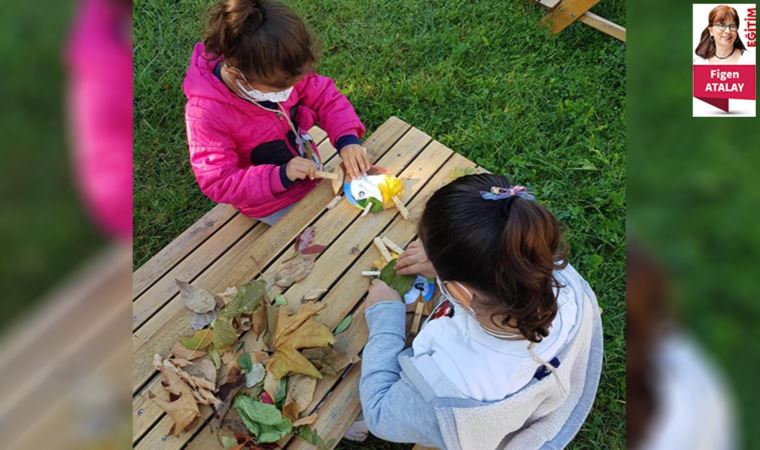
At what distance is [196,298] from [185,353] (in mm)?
179

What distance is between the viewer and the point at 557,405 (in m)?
1.11

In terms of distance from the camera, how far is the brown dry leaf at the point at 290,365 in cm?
124

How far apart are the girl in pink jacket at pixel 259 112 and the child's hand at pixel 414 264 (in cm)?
33

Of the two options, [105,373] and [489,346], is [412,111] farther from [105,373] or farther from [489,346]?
[105,373]

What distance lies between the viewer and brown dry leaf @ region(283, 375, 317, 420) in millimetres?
1222

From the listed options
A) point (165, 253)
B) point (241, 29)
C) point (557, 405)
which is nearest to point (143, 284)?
point (165, 253)

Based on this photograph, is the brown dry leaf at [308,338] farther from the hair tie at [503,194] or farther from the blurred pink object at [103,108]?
the blurred pink object at [103,108]

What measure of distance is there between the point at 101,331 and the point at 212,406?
3.52 ft

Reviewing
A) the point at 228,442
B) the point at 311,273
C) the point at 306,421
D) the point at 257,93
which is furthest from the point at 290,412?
the point at 257,93

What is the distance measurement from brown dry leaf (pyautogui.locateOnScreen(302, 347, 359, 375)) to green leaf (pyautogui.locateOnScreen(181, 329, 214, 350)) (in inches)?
9.7

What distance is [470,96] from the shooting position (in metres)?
2.27

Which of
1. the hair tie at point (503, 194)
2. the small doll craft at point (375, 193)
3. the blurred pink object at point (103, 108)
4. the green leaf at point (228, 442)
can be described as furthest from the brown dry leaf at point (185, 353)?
the blurred pink object at point (103, 108)

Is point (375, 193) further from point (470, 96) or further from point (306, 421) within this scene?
point (470, 96)

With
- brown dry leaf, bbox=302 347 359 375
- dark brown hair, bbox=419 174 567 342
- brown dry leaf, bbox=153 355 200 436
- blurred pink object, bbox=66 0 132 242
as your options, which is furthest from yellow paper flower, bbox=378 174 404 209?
blurred pink object, bbox=66 0 132 242
